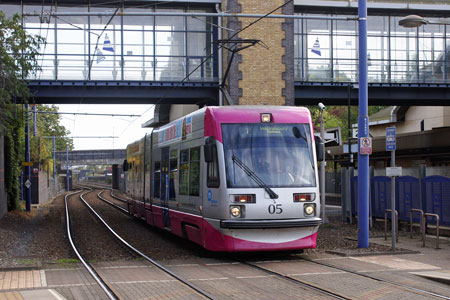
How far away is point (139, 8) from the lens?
86.9 ft

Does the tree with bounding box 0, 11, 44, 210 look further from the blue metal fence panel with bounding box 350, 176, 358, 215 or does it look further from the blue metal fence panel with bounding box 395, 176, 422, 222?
the blue metal fence panel with bounding box 395, 176, 422, 222

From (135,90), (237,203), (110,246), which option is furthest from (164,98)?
(237,203)

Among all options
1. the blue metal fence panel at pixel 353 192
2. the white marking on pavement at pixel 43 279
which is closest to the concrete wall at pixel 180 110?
the blue metal fence panel at pixel 353 192

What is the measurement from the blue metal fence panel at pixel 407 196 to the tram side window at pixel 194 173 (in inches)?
297

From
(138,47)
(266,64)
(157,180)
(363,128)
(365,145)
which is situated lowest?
(157,180)

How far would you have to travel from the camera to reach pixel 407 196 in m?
18.2

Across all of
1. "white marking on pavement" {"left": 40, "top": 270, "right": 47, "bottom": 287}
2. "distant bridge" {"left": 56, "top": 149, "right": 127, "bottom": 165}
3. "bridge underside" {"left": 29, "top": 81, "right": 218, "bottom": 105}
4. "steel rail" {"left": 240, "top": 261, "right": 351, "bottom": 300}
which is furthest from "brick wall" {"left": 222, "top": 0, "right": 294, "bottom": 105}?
"distant bridge" {"left": 56, "top": 149, "right": 127, "bottom": 165}

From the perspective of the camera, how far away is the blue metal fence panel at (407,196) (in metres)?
17.7

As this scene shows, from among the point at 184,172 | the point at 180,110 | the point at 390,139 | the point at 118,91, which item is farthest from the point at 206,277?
the point at 180,110

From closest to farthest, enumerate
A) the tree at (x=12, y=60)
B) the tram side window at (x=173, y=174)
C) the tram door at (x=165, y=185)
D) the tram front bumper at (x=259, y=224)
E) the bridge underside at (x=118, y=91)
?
the tram front bumper at (x=259, y=224) → the tram side window at (x=173, y=174) → the tram door at (x=165, y=185) → the tree at (x=12, y=60) → the bridge underside at (x=118, y=91)

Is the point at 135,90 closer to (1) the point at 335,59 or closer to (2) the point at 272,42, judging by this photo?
(2) the point at 272,42

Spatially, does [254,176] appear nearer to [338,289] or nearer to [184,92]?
[338,289]

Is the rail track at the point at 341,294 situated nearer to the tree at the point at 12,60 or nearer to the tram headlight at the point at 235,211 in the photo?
the tram headlight at the point at 235,211

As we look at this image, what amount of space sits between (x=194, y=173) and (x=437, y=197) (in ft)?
24.4
